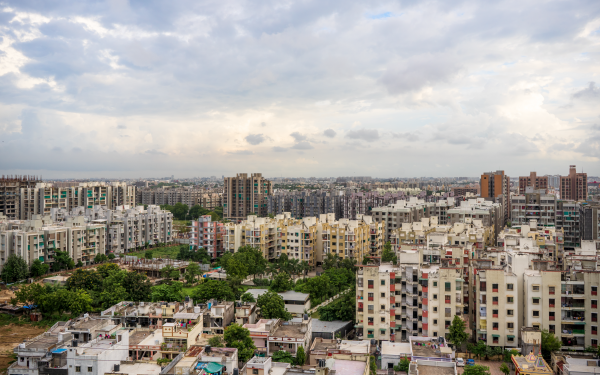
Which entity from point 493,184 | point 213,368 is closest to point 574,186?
point 493,184

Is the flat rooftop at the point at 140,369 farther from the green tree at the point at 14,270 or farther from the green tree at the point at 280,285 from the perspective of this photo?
the green tree at the point at 14,270

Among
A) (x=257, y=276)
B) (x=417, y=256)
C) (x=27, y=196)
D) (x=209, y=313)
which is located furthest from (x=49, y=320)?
(x=27, y=196)

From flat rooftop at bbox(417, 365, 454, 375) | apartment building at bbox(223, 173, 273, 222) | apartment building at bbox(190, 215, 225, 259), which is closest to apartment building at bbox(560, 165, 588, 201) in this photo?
apartment building at bbox(223, 173, 273, 222)

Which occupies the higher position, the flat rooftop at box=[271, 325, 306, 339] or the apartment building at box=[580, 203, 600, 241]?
the apartment building at box=[580, 203, 600, 241]

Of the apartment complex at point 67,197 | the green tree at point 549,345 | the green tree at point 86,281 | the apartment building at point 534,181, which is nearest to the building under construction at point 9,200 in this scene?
the apartment complex at point 67,197

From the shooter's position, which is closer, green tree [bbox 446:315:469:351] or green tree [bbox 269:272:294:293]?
green tree [bbox 446:315:469:351]

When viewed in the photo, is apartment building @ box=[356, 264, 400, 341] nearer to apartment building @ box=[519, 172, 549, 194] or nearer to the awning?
the awning

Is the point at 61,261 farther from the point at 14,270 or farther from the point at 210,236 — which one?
the point at 210,236
